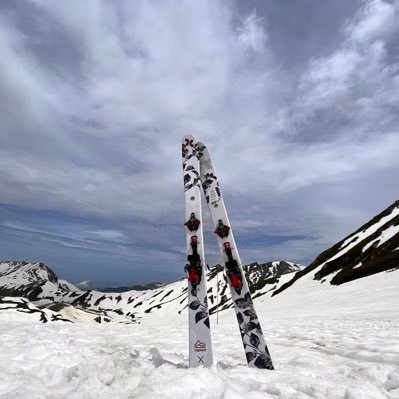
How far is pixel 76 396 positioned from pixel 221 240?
461 cm

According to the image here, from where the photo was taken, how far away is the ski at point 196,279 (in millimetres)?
6852

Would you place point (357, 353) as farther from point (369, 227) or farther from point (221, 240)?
point (369, 227)

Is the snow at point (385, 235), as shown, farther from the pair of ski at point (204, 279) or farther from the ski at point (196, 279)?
the ski at point (196, 279)

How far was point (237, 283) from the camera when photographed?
772 cm

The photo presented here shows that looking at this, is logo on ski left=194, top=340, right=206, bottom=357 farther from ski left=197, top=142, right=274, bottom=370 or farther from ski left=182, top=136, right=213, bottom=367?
ski left=197, top=142, right=274, bottom=370

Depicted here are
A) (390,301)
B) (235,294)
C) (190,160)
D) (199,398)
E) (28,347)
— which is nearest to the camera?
(199,398)

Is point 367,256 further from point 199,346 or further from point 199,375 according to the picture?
point 199,375

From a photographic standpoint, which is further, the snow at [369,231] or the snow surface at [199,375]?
the snow at [369,231]

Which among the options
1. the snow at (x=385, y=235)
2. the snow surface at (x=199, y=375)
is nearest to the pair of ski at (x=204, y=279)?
the snow surface at (x=199, y=375)

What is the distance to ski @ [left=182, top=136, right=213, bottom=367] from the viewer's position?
22.5ft

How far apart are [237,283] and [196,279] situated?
42.8 inches

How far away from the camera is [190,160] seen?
9094mm

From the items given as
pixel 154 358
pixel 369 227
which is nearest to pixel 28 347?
pixel 154 358

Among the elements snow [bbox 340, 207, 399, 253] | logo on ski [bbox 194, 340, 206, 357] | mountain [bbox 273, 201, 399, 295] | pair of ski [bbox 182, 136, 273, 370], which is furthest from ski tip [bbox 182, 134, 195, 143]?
snow [bbox 340, 207, 399, 253]
